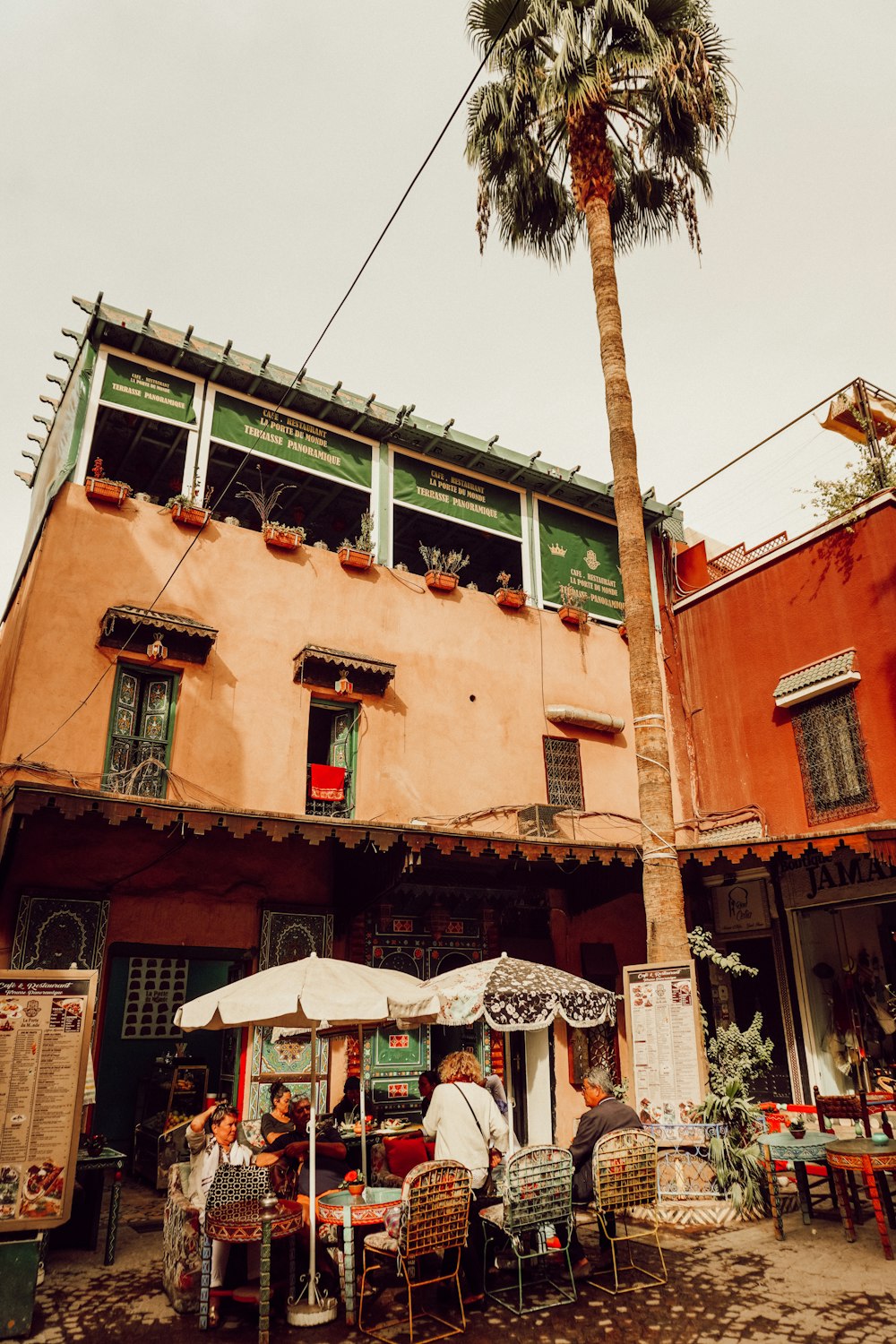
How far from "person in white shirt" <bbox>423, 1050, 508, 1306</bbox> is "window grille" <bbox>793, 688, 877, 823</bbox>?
8.68m

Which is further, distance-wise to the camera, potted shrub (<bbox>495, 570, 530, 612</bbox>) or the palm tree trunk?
potted shrub (<bbox>495, 570, 530, 612</bbox>)

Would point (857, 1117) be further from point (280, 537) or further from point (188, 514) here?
point (188, 514)

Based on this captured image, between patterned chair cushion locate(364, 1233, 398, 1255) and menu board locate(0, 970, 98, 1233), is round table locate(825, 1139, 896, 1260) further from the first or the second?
menu board locate(0, 970, 98, 1233)

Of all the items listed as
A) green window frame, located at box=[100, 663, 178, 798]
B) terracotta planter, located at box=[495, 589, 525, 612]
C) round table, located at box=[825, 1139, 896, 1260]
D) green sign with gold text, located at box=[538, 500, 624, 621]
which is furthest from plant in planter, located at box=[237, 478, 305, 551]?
round table, located at box=[825, 1139, 896, 1260]

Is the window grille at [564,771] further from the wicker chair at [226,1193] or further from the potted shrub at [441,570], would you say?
the wicker chair at [226,1193]

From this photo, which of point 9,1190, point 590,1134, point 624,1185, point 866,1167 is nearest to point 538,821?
point 590,1134

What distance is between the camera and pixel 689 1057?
833cm

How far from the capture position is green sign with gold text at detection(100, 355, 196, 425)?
1309 cm

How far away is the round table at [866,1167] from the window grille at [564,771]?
8.08 metres

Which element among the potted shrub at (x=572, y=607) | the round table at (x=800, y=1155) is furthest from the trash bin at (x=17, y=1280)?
the potted shrub at (x=572, y=607)

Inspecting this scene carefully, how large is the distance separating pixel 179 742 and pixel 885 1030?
1102cm

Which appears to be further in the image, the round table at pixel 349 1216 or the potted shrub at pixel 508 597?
the potted shrub at pixel 508 597

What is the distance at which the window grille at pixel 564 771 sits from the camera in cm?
1499

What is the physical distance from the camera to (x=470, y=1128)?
657 cm
